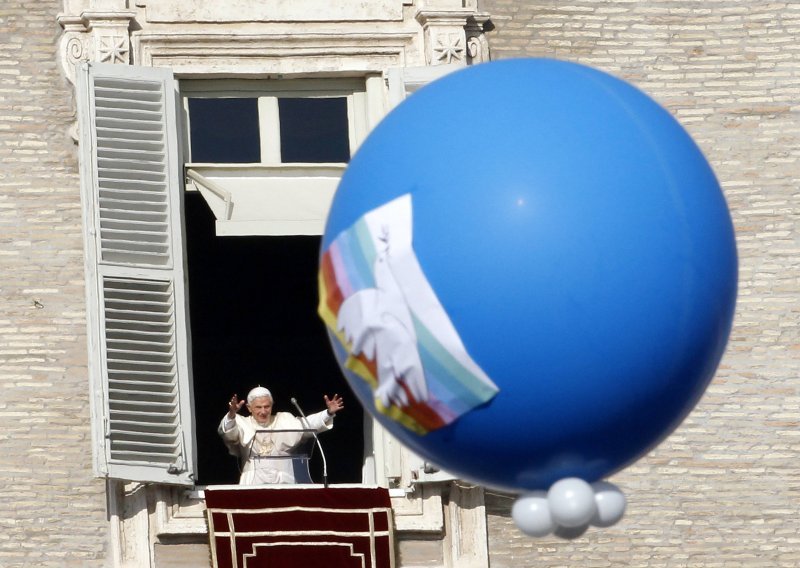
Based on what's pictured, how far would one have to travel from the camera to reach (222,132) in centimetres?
995

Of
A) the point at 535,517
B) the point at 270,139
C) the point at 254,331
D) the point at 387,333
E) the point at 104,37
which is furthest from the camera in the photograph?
the point at 254,331

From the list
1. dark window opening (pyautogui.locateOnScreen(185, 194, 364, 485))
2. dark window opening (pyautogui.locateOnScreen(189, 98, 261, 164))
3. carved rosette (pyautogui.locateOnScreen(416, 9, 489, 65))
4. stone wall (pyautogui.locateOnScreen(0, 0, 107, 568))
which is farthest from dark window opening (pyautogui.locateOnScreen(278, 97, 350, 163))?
dark window opening (pyautogui.locateOnScreen(185, 194, 364, 485))

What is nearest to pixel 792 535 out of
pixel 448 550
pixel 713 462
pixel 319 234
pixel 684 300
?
pixel 713 462

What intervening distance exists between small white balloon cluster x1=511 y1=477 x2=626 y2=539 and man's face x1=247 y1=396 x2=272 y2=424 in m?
3.70

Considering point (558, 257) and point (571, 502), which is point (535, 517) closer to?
point (571, 502)

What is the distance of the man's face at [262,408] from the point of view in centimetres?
985

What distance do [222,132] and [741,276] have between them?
6.90 feet

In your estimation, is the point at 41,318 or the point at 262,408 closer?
the point at 41,318

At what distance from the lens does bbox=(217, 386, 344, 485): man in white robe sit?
9.73 metres

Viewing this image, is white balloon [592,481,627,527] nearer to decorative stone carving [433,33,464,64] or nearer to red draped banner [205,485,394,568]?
red draped banner [205,485,394,568]

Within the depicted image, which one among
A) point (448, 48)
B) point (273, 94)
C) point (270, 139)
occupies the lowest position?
point (270, 139)

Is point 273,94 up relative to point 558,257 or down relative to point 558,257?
up

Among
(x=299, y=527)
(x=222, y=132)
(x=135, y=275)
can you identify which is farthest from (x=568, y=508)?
(x=222, y=132)

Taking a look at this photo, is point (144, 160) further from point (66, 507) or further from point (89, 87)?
point (66, 507)
